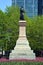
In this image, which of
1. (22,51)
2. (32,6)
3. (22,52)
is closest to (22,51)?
(22,51)

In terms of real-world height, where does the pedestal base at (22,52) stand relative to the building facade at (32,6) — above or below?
below

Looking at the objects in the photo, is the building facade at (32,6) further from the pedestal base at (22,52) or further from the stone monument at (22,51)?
the pedestal base at (22,52)

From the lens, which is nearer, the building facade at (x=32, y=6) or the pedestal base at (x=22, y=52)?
the pedestal base at (x=22, y=52)

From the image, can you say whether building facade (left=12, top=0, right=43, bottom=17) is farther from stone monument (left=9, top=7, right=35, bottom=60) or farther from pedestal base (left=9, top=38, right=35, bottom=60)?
pedestal base (left=9, top=38, right=35, bottom=60)

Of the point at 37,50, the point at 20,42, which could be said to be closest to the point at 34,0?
the point at 37,50

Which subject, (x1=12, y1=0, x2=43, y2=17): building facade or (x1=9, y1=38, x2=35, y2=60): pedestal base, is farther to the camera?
(x1=12, y1=0, x2=43, y2=17): building facade

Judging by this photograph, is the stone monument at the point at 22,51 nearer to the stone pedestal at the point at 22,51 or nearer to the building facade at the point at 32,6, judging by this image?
the stone pedestal at the point at 22,51

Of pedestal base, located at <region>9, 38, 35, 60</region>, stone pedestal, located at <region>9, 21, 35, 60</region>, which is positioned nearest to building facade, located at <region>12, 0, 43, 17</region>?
stone pedestal, located at <region>9, 21, 35, 60</region>

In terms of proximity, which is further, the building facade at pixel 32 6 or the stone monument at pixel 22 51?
the building facade at pixel 32 6

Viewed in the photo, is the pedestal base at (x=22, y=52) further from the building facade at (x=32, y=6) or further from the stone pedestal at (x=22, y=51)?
the building facade at (x=32, y=6)

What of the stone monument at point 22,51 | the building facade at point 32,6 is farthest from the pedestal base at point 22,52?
the building facade at point 32,6

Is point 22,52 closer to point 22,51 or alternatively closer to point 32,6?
point 22,51

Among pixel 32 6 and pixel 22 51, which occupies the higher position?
pixel 32 6

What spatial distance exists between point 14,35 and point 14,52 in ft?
40.6
